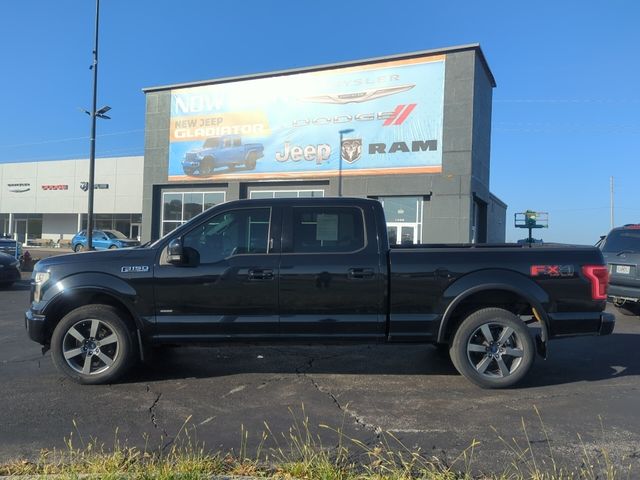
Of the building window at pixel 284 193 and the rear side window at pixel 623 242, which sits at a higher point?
the building window at pixel 284 193

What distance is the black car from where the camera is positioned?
1330 centimetres

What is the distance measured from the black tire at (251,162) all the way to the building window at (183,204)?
2.66 m

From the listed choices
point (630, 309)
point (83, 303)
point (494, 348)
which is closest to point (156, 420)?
point (83, 303)

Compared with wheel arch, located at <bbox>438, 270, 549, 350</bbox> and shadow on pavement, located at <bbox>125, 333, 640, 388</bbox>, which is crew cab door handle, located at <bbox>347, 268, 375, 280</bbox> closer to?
wheel arch, located at <bbox>438, 270, 549, 350</bbox>

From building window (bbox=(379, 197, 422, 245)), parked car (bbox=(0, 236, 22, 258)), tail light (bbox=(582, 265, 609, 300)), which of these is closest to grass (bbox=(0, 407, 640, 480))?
tail light (bbox=(582, 265, 609, 300))

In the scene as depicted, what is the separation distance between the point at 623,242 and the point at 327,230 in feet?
24.1

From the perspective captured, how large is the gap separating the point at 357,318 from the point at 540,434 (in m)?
1.92

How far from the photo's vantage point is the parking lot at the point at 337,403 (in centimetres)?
385

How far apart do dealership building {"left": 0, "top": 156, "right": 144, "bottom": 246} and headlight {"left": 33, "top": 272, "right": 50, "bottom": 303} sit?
4063 cm

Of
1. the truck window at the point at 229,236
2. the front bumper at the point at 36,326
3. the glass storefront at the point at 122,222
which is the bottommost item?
the front bumper at the point at 36,326

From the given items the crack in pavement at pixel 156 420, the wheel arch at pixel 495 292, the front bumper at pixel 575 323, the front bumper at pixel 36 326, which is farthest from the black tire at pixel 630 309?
the front bumper at pixel 36 326

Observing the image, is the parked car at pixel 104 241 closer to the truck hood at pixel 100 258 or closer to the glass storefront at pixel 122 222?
the glass storefront at pixel 122 222

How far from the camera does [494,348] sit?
5.11 metres

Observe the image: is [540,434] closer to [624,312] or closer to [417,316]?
[417,316]
